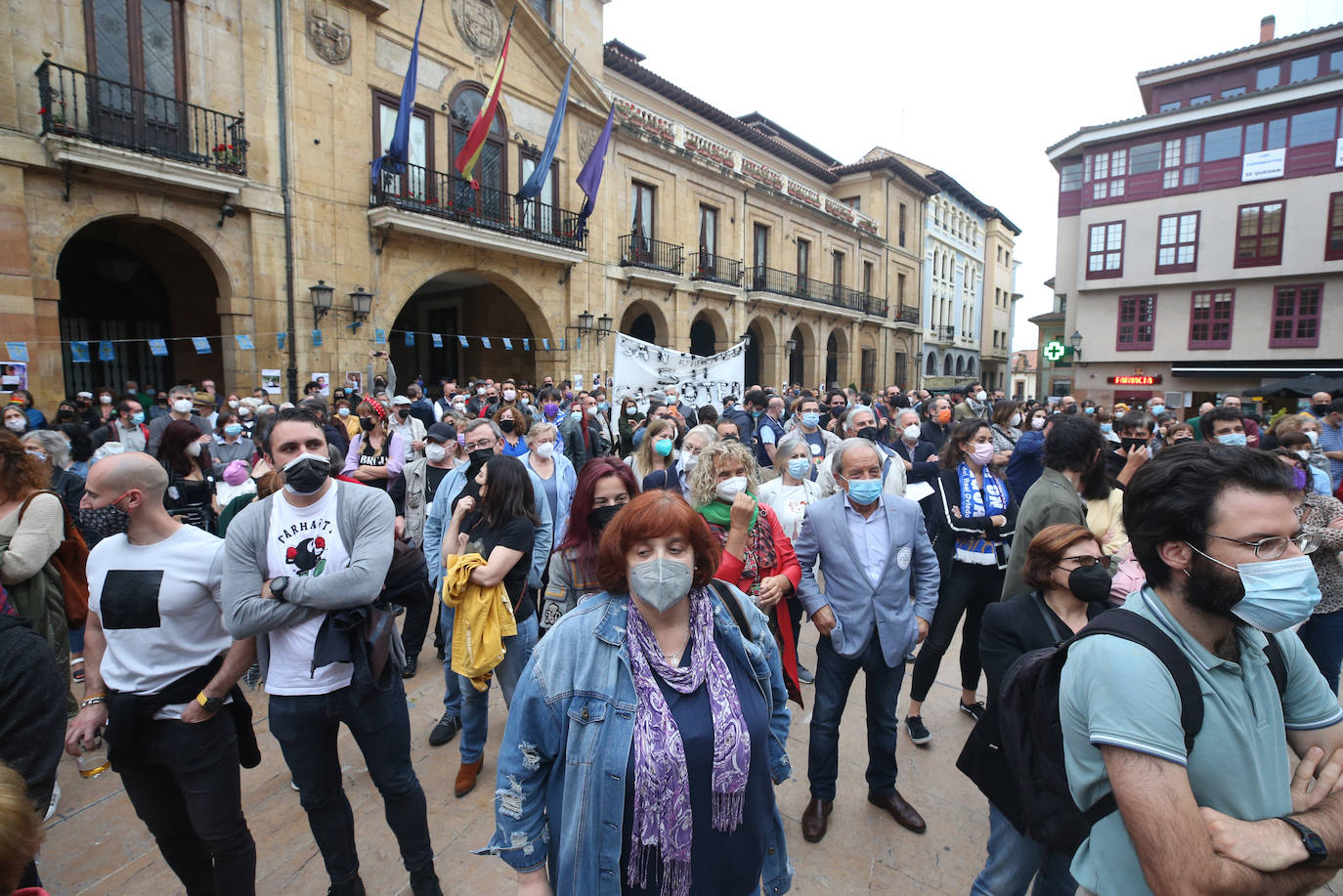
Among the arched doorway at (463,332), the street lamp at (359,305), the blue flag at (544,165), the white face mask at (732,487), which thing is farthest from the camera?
the arched doorway at (463,332)

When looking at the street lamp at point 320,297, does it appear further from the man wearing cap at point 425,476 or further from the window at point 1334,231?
the window at point 1334,231

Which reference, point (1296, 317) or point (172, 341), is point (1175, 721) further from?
point (1296, 317)

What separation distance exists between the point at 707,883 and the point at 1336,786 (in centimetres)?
148

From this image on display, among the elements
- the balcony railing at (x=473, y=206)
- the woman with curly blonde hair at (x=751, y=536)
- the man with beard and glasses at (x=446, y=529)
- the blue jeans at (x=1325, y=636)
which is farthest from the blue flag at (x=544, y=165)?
the blue jeans at (x=1325, y=636)

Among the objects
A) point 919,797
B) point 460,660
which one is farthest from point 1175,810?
point 460,660

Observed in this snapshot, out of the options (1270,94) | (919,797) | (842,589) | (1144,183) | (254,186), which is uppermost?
(1270,94)

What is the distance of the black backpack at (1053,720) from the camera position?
130cm

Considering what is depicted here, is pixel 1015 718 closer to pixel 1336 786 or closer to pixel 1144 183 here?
pixel 1336 786

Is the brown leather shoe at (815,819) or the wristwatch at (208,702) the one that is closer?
the wristwatch at (208,702)

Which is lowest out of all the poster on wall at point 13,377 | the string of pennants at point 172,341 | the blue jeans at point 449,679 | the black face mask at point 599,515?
the blue jeans at point 449,679

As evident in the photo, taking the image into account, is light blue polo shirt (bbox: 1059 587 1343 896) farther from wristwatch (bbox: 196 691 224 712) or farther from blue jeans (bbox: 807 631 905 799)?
wristwatch (bbox: 196 691 224 712)

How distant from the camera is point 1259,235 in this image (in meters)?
23.3

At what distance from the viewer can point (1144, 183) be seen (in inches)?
989

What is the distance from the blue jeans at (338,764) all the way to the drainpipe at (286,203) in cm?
1127
